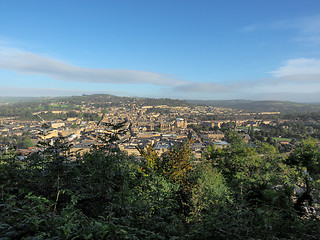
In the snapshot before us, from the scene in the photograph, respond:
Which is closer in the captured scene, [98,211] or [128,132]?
[98,211]

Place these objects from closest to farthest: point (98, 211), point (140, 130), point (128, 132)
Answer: point (98, 211), point (128, 132), point (140, 130)

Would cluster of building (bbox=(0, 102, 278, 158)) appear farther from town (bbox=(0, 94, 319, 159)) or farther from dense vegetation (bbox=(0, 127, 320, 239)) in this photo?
dense vegetation (bbox=(0, 127, 320, 239))

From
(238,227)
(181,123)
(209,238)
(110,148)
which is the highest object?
(110,148)

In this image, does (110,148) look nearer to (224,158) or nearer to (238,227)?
(238,227)

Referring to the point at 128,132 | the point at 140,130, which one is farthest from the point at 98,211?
the point at 140,130

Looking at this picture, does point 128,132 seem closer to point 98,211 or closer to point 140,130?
point 140,130

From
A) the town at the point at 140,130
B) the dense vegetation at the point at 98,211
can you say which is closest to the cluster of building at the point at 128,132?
the town at the point at 140,130

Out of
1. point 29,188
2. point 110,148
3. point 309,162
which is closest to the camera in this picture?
point 110,148

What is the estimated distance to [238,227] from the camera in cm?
252

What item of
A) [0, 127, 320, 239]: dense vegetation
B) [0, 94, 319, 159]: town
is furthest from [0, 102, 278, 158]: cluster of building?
[0, 127, 320, 239]: dense vegetation

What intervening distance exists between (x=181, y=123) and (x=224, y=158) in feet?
190

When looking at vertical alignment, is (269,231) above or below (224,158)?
above

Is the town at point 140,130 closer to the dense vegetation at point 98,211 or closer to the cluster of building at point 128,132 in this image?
the cluster of building at point 128,132

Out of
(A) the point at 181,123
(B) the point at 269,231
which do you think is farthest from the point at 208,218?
(A) the point at 181,123
